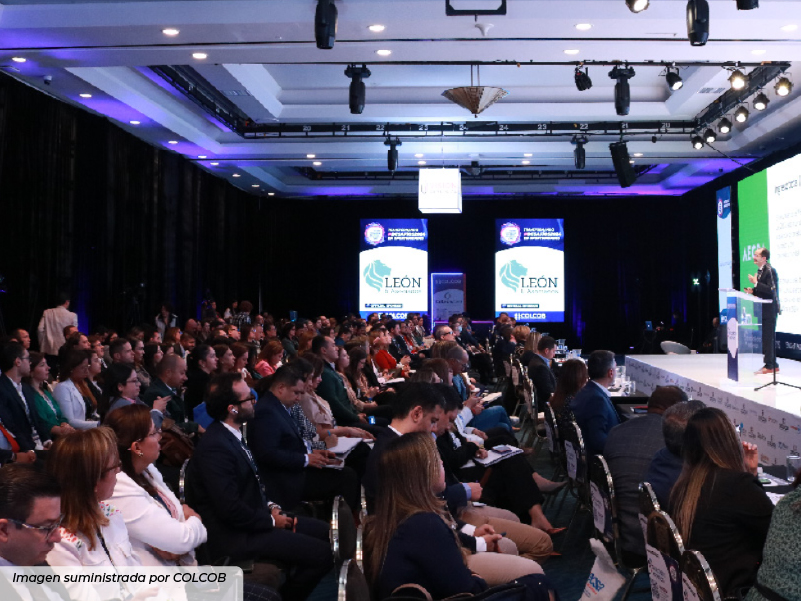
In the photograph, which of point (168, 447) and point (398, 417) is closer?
point (398, 417)

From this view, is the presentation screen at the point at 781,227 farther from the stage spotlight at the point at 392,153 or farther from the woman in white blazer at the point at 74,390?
the woman in white blazer at the point at 74,390

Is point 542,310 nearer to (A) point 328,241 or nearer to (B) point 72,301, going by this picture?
(A) point 328,241

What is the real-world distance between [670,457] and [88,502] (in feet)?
7.25

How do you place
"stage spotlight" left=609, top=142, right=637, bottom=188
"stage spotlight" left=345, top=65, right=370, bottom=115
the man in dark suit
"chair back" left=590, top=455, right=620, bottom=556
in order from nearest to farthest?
"chair back" left=590, top=455, right=620, bottom=556
the man in dark suit
"stage spotlight" left=345, top=65, right=370, bottom=115
"stage spotlight" left=609, top=142, right=637, bottom=188

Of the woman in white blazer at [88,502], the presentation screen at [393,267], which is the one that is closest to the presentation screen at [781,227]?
the presentation screen at [393,267]

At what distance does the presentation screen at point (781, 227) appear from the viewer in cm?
1122

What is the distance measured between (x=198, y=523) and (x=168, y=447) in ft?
5.21

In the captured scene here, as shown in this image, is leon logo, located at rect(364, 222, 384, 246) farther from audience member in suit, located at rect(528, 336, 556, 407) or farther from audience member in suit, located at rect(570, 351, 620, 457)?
audience member in suit, located at rect(570, 351, 620, 457)

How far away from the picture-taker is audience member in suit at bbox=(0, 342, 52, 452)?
5102 millimetres

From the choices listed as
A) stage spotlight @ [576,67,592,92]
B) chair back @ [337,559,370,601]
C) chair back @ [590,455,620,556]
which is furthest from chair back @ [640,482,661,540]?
stage spotlight @ [576,67,592,92]

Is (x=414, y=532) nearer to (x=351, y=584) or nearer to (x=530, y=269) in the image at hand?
(x=351, y=584)

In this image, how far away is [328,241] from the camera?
19.8 meters

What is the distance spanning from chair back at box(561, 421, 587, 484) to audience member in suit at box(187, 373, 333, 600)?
1.62 meters

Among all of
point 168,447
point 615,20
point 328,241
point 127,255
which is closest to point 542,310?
point 328,241
